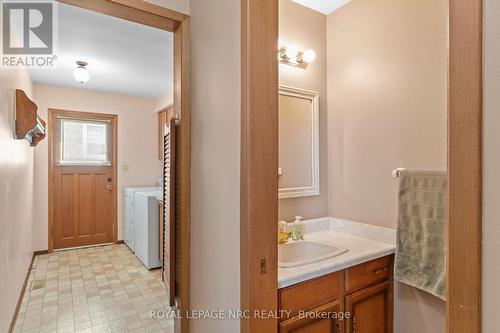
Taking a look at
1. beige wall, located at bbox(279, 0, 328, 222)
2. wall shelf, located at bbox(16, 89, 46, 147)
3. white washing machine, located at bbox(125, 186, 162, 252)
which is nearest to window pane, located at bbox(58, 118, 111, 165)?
white washing machine, located at bbox(125, 186, 162, 252)

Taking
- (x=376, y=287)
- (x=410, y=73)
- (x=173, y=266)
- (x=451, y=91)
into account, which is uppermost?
(x=410, y=73)

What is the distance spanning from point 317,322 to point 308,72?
65.4 inches

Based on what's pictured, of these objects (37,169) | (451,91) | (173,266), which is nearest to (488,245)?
(451,91)

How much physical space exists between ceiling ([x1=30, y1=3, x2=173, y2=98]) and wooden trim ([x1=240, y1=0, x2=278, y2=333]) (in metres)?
1.63

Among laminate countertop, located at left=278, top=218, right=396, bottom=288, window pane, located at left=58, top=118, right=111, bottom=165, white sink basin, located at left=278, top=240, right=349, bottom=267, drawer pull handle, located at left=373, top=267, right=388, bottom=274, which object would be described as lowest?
drawer pull handle, located at left=373, top=267, right=388, bottom=274

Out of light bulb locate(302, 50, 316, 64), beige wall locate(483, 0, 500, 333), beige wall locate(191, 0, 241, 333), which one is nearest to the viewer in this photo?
beige wall locate(483, 0, 500, 333)

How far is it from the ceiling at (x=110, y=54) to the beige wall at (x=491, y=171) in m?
2.43

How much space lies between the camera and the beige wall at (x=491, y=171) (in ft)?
1.55

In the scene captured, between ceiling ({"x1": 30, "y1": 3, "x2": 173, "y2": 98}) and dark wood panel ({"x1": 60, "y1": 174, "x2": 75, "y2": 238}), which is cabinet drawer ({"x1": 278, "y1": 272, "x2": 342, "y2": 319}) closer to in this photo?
ceiling ({"x1": 30, "y1": 3, "x2": 173, "y2": 98})

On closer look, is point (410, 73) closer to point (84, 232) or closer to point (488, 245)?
point (488, 245)

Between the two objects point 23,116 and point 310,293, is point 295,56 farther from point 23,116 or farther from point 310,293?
point 23,116

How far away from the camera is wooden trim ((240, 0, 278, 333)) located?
1.09 m

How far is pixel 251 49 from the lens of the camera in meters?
1.08

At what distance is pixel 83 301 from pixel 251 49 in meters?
2.77
